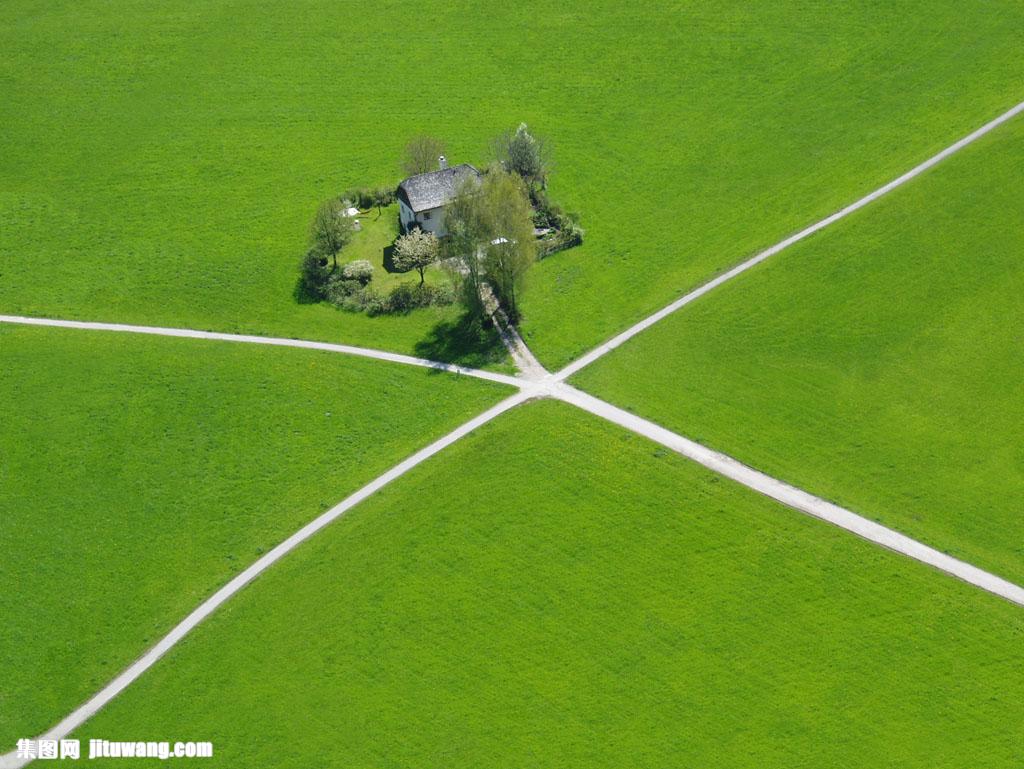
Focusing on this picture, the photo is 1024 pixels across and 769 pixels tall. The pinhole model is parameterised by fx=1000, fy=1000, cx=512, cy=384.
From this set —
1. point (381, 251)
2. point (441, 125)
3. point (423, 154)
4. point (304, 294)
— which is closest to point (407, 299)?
point (381, 251)

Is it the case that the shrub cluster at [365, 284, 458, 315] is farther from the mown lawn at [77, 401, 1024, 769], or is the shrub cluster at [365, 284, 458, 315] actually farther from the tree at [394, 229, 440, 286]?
the mown lawn at [77, 401, 1024, 769]

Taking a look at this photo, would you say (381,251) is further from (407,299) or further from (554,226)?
(554,226)

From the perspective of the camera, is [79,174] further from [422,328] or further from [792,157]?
[792,157]

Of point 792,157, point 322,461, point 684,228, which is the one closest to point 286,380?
point 322,461

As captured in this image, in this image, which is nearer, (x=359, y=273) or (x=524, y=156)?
(x=359, y=273)

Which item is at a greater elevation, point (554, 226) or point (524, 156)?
point (524, 156)

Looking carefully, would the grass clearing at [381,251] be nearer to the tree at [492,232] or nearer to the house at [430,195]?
the house at [430,195]
